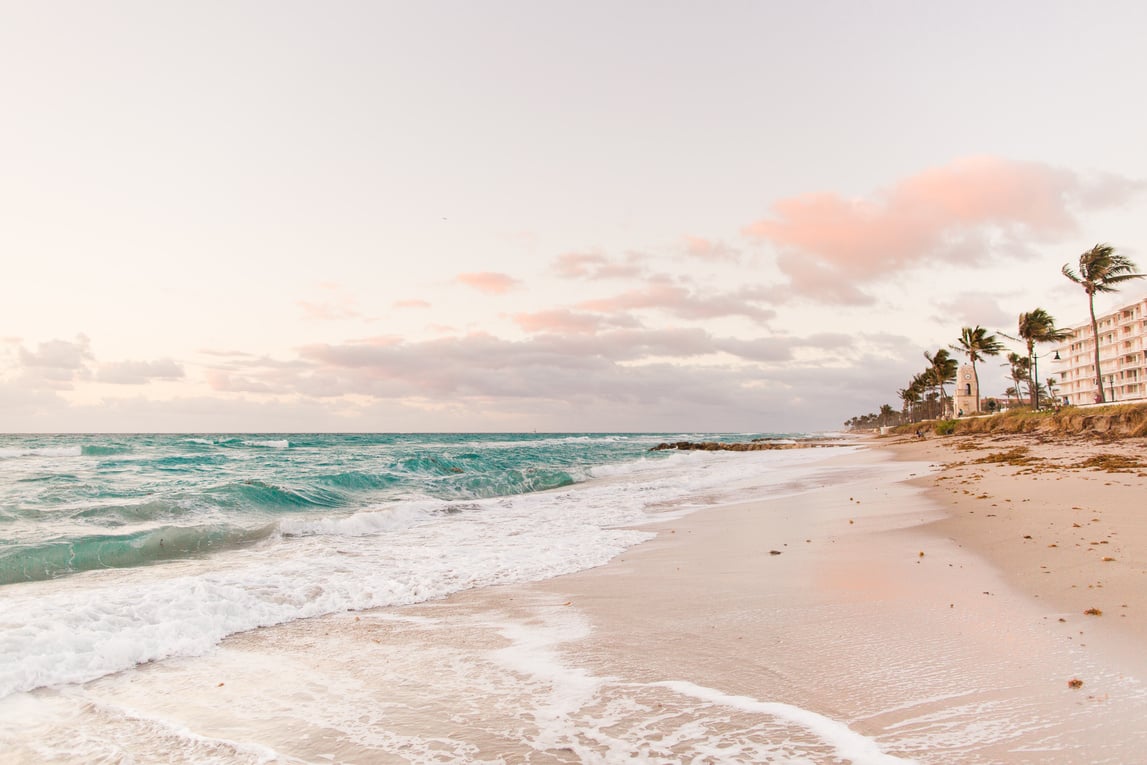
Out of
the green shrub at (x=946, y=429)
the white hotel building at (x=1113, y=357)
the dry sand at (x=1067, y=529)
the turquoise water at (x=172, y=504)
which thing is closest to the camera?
the dry sand at (x=1067, y=529)

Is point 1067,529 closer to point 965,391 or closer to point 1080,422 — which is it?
point 1080,422

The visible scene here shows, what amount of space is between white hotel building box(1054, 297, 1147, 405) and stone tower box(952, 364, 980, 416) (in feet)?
34.0

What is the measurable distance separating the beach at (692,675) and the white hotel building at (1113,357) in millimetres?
96624

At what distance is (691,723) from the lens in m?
3.72

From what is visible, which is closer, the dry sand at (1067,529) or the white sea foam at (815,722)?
the white sea foam at (815,722)

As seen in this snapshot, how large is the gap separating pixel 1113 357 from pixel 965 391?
3080cm

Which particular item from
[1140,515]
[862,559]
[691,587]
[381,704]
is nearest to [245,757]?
[381,704]

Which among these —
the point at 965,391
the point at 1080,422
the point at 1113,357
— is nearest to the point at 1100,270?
the point at 1080,422

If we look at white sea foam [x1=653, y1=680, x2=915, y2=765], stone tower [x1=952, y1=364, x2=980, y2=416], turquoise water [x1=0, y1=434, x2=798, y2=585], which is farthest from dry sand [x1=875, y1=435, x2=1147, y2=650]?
stone tower [x1=952, y1=364, x2=980, y2=416]

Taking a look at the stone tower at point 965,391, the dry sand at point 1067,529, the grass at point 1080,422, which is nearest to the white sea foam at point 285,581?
the dry sand at point 1067,529

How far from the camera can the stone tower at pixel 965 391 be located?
84.8m

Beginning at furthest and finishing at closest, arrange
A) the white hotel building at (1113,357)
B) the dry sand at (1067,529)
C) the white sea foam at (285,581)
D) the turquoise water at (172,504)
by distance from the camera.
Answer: the white hotel building at (1113,357)
the turquoise water at (172,504)
the dry sand at (1067,529)
the white sea foam at (285,581)

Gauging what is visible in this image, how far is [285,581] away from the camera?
8.02 meters

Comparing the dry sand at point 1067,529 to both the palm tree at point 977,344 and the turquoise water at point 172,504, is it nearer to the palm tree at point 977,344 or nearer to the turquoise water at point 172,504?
the turquoise water at point 172,504
